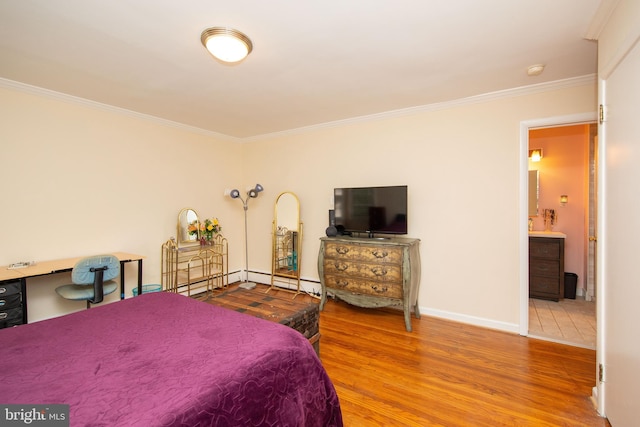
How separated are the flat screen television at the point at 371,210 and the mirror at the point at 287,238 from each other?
2.82 ft

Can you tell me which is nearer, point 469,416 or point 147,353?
point 147,353

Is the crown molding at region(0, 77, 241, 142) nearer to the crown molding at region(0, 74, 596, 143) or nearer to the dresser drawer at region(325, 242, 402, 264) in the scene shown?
the crown molding at region(0, 74, 596, 143)

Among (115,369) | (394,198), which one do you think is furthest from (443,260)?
(115,369)

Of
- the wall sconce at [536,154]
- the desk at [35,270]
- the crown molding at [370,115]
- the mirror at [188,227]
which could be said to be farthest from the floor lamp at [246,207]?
the wall sconce at [536,154]

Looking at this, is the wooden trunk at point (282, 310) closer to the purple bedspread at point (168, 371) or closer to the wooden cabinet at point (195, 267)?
Answer: the purple bedspread at point (168, 371)

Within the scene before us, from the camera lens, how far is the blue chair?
2.70 meters

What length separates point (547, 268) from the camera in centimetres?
399

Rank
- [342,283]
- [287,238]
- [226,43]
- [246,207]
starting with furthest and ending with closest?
1. [246,207]
2. [287,238]
3. [342,283]
4. [226,43]

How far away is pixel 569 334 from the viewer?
115 inches

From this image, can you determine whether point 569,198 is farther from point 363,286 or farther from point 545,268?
point 363,286

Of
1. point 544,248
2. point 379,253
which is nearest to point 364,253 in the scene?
point 379,253

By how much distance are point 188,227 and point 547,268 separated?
16.9ft

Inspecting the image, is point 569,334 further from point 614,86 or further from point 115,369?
point 115,369

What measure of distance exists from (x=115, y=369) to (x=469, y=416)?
6.66ft
